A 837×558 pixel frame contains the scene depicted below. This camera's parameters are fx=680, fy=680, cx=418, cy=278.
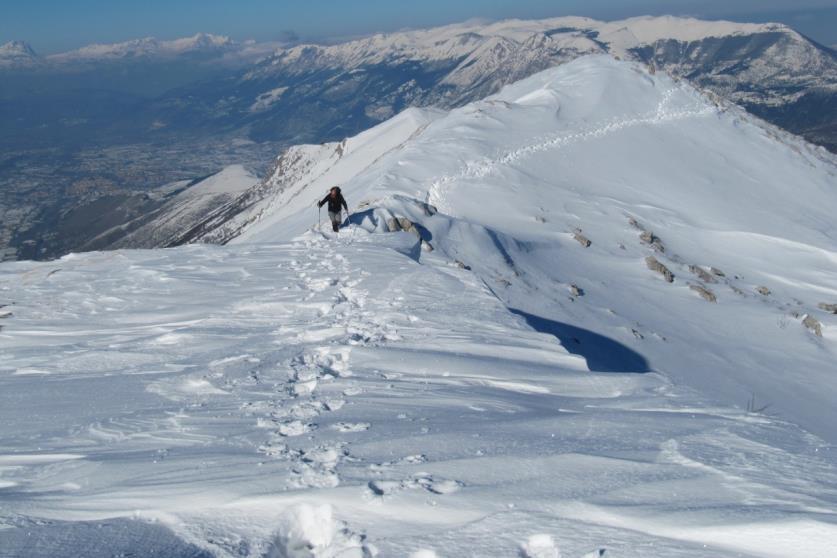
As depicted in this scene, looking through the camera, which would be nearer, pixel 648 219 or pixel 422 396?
pixel 422 396

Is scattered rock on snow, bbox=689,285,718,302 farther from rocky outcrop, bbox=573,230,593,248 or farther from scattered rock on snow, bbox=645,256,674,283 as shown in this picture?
rocky outcrop, bbox=573,230,593,248

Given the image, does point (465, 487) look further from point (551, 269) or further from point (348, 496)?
point (551, 269)

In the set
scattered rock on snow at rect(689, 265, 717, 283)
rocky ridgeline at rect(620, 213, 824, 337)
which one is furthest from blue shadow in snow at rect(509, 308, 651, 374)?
scattered rock on snow at rect(689, 265, 717, 283)

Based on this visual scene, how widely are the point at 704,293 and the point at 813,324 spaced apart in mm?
3120

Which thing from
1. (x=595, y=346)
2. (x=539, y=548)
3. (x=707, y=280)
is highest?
(x=539, y=548)

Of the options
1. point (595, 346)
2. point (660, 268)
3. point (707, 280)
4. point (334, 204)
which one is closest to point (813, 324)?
point (707, 280)

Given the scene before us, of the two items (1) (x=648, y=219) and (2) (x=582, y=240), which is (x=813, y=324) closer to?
(2) (x=582, y=240)

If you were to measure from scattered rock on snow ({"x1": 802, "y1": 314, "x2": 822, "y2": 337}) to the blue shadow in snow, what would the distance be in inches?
302

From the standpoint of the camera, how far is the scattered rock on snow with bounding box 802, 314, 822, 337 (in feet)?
65.5

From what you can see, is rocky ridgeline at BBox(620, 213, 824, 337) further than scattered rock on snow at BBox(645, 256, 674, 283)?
No

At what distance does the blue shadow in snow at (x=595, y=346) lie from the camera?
1472 centimetres

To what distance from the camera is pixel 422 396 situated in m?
7.49

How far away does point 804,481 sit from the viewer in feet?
16.5

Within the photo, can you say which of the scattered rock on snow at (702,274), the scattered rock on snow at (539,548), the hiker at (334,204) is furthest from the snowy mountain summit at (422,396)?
the hiker at (334,204)
